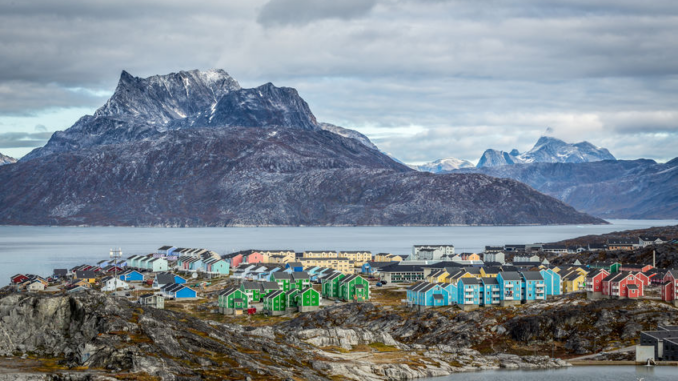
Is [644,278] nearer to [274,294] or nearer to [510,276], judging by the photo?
[510,276]

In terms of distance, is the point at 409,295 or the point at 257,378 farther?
the point at 409,295

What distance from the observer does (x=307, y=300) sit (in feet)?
456

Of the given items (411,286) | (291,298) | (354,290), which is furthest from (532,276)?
(291,298)

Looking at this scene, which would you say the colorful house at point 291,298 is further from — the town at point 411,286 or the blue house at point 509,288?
the blue house at point 509,288

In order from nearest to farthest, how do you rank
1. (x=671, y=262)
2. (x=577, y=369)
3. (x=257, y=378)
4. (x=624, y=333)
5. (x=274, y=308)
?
1. (x=257, y=378)
2. (x=577, y=369)
3. (x=624, y=333)
4. (x=274, y=308)
5. (x=671, y=262)

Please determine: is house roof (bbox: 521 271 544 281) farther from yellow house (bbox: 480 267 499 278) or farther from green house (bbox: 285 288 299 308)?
green house (bbox: 285 288 299 308)

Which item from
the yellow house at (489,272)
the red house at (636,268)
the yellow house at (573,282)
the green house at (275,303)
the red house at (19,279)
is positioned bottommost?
the green house at (275,303)

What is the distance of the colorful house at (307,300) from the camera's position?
138500 mm

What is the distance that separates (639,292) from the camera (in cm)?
12925

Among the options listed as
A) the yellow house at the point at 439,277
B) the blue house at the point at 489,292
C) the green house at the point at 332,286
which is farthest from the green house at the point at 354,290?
the blue house at the point at 489,292

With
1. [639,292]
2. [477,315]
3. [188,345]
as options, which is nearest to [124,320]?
[188,345]

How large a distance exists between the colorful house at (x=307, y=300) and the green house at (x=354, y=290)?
9.60m

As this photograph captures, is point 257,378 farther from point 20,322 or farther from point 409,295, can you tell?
point 409,295

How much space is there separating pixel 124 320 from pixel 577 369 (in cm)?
5647
